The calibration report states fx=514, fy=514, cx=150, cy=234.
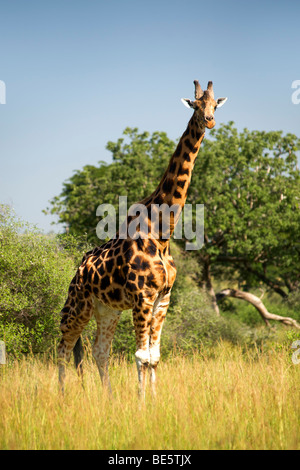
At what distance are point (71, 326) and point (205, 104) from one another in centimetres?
370

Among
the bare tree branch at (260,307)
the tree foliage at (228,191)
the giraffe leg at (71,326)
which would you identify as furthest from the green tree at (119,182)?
the giraffe leg at (71,326)

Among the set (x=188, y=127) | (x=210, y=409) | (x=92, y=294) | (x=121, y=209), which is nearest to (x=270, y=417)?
(x=210, y=409)

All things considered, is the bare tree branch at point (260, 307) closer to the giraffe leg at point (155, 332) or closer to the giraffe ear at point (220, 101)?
the giraffe leg at point (155, 332)

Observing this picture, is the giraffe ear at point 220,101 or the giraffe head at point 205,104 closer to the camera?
the giraffe head at point 205,104

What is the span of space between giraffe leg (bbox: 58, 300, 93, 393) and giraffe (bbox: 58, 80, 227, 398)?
0.01m

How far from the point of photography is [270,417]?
19.0ft

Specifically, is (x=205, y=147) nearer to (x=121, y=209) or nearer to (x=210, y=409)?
(x=121, y=209)

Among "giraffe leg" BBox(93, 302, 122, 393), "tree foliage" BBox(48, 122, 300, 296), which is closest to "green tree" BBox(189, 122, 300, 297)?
"tree foliage" BBox(48, 122, 300, 296)

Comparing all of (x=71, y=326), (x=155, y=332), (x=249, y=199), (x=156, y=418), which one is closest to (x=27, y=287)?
(x=71, y=326)

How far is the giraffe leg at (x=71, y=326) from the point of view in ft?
24.3

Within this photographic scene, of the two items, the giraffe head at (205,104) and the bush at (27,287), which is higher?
the giraffe head at (205,104)

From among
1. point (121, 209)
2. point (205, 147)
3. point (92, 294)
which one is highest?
point (205, 147)

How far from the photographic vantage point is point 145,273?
6.44 metres
